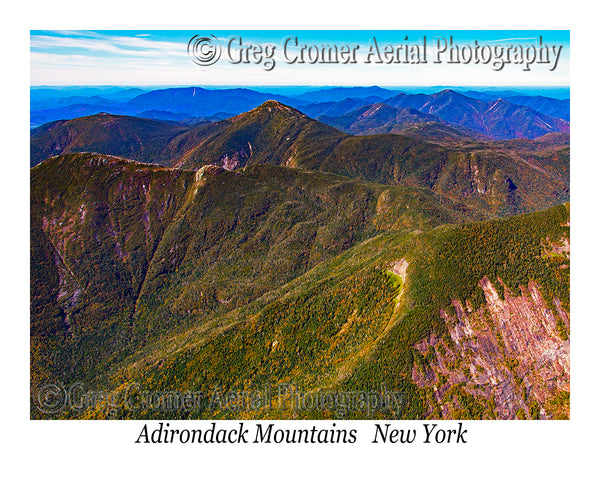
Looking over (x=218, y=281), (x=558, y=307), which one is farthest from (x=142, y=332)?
(x=558, y=307)

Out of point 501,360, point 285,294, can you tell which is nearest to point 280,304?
point 285,294

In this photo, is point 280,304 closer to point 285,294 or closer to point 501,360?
point 285,294

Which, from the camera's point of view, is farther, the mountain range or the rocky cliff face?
the mountain range

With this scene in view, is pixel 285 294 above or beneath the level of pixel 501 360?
above

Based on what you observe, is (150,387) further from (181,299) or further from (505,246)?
(505,246)

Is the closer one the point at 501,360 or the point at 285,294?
the point at 501,360

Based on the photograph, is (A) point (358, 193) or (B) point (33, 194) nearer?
(B) point (33, 194)

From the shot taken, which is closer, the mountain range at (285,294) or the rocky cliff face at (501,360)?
the rocky cliff face at (501,360)

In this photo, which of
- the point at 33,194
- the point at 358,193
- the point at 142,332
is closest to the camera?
the point at 142,332
